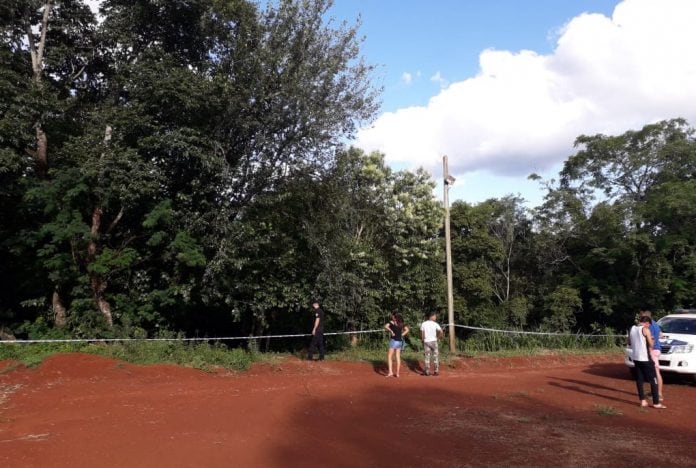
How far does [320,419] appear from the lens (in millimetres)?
8859

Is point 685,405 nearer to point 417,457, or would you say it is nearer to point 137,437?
point 417,457

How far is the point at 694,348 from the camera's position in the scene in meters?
12.6

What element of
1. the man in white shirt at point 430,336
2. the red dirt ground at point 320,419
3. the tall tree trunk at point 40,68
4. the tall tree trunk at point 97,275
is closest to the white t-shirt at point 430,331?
the man in white shirt at point 430,336

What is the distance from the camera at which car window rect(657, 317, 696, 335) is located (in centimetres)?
1334

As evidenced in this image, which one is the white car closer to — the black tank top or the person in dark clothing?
the black tank top

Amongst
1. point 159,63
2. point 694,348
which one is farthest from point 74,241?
→ point 694,348

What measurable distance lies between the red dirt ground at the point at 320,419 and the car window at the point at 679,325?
1.36 m

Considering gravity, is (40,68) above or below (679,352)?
above

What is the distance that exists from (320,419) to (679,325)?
10.2m

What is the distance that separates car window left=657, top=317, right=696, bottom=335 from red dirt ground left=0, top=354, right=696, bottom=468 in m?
1.36

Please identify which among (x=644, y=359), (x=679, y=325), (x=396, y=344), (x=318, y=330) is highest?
(x=679, y=325)

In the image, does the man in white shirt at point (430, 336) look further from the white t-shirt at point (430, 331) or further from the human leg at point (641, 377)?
the human leg at point (641, 377)

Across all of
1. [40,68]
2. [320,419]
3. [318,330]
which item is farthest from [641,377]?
[40,68]

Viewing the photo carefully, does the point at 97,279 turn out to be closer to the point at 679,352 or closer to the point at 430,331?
the point at 430,331
